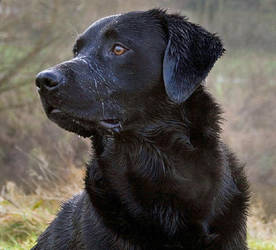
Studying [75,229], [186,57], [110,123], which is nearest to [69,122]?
[110,123]

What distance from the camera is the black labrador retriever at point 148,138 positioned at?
3.12 metres

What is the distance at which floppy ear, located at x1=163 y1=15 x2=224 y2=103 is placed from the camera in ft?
10.7

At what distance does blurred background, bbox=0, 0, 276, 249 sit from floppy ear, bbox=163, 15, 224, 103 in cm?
292

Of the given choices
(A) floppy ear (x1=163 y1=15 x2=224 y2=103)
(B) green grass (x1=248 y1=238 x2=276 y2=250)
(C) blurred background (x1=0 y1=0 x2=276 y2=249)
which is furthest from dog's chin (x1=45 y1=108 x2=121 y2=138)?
(C) blurred background (x1=0 y1=0 x2=276 y2=249)

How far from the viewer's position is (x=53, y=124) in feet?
40.7

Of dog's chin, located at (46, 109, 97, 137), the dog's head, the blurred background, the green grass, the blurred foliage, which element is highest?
the dog's head

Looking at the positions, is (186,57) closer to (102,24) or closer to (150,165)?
(102,24)

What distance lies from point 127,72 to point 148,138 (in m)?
0.47

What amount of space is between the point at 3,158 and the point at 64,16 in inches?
165

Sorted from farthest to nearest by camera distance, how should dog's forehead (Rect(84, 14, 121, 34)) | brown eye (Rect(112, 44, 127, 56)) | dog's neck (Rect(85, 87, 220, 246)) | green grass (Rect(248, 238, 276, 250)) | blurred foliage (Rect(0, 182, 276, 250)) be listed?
blurred foliage (Rect(0, 182, 276, 250)), green grass (Rect(248, 238, 276, 250)), dog's forehead (Rect(84, 14, 121, 34)), brown eye (Rect(112, 44, 127, 56)), dog's neck (Rect(85, 87, 220, 246))

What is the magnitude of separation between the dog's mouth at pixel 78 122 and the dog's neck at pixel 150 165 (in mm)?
122

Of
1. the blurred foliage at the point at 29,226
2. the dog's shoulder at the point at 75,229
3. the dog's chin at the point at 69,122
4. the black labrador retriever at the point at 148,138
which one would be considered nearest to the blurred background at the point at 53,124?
the blurred foliage at the point at 29,226

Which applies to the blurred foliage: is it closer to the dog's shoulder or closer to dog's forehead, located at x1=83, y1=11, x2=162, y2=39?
the dog's shoulder

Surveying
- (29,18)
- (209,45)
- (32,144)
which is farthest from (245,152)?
(209,45)
